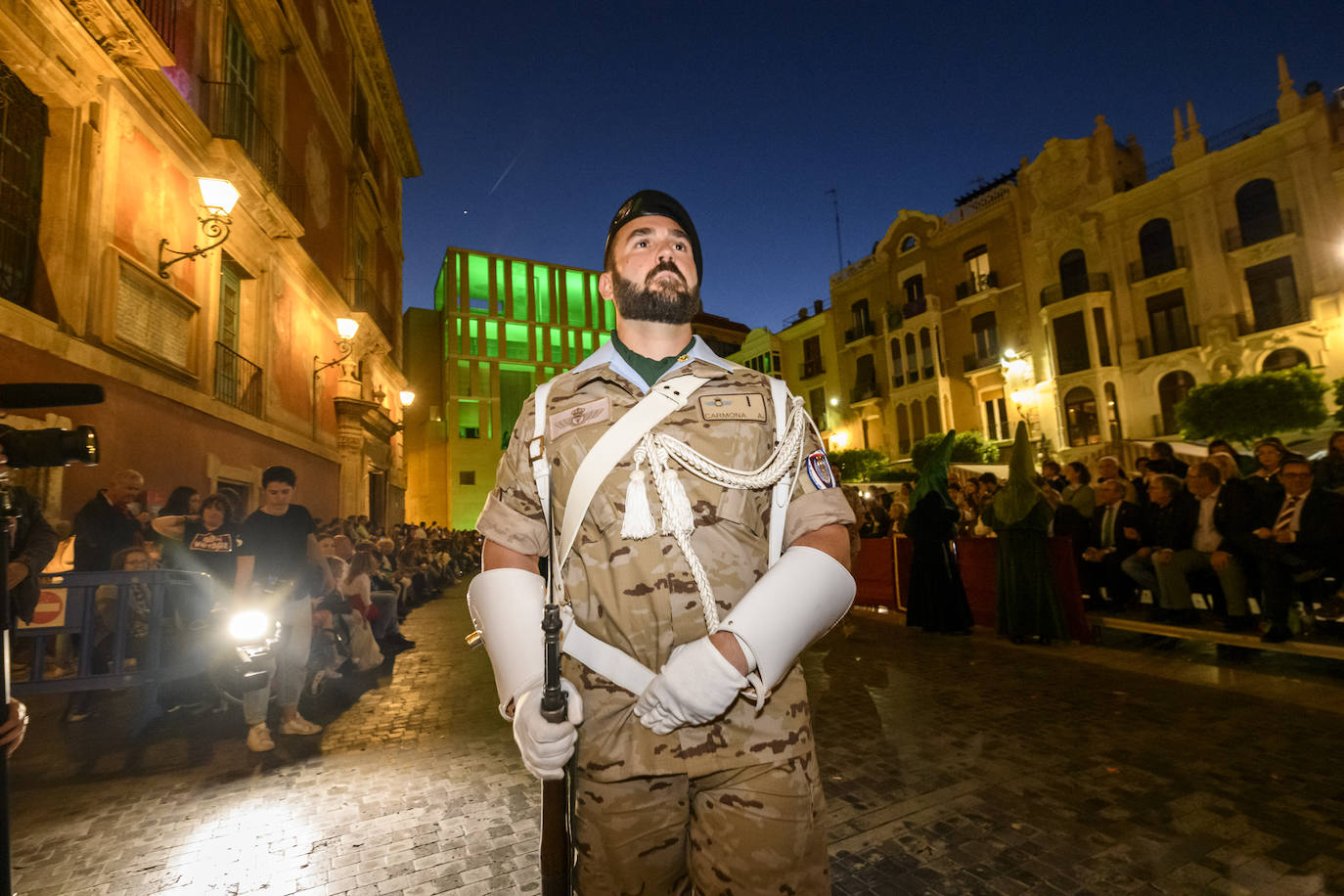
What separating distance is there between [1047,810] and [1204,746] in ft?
5.07

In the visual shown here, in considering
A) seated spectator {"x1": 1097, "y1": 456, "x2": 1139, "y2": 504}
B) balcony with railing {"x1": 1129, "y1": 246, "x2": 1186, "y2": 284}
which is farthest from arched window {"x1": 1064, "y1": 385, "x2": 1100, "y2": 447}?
seated spectator {"x1": 1097, "y1": 456, "x2": 1139, "y2": 504}

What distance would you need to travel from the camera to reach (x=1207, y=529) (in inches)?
244

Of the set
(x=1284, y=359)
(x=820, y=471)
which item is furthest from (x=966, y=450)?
(x=820, y=471)

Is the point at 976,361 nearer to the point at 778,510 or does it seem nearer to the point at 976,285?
the point at 976,285

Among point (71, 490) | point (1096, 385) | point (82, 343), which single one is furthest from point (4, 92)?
point (1096, 385)

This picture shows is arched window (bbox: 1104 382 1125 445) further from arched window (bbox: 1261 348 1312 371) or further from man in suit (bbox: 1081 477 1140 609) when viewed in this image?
man in suit (bbox: 1081 477 1140 609)

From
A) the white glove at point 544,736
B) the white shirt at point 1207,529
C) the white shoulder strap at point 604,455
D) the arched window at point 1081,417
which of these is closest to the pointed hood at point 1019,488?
the white shirt at point 1207,529

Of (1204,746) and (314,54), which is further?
(314,54)

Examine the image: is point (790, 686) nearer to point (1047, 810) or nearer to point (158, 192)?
point (1047, 810)

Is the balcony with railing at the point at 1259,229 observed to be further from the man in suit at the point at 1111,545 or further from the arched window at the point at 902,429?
the man in suit at the point at 1111,545

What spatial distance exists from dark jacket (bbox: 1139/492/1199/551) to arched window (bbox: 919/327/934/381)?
23.0 m

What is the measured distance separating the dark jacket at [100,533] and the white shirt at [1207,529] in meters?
10.1

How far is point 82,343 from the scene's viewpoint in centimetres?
662

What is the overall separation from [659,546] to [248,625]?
4255 mm
